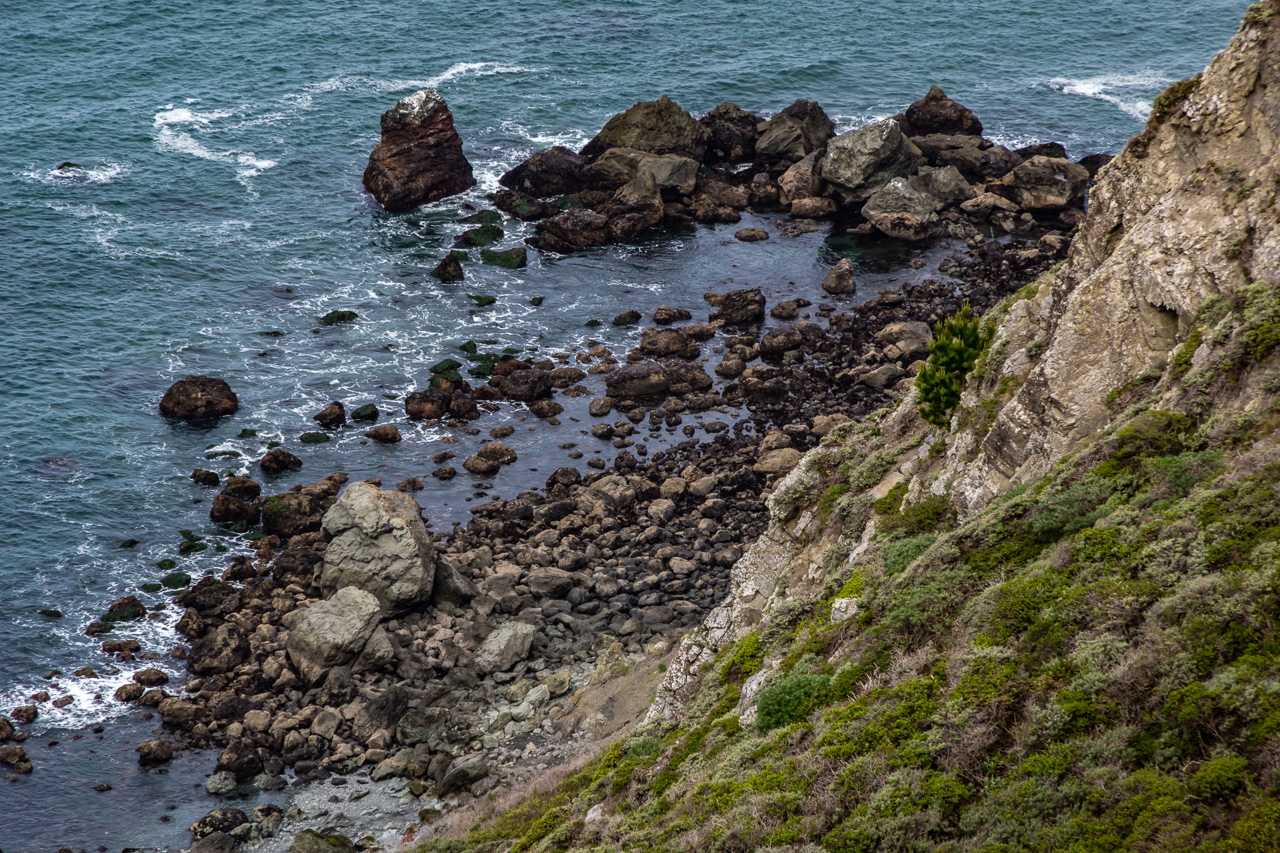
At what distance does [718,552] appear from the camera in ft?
139

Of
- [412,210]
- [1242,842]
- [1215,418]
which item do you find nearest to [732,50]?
[412,210]

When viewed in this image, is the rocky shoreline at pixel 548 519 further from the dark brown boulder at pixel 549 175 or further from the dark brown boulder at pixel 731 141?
the dark brown boulder at pixel 731 141

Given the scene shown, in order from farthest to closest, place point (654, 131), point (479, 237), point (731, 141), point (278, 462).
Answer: point (731, 141) → point (654, 131) → point (479, 237) → point (278, 462)

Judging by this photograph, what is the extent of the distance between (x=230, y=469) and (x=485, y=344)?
18383mm

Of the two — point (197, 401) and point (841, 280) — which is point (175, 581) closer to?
point (197, 401)

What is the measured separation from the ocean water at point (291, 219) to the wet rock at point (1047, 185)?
1409 centimetres

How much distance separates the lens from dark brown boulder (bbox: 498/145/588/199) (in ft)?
254

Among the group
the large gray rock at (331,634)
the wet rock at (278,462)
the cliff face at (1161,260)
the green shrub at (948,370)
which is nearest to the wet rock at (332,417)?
the wet rock at (278,462)

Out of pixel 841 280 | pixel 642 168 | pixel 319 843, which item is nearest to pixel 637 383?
pixel 841 280

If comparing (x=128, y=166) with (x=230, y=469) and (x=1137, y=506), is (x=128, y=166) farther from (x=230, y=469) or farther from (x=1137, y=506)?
(x=1137, y=506)

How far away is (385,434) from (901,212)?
44.6 meters

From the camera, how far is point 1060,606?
12.9m

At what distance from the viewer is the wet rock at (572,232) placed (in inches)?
2854

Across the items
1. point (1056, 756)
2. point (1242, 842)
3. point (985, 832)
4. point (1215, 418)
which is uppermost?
point (1215, 418)
